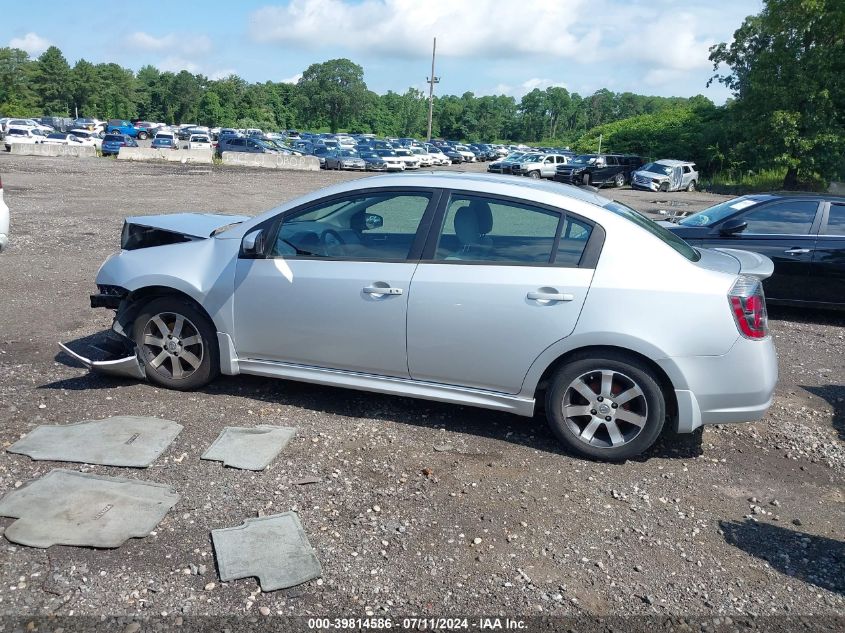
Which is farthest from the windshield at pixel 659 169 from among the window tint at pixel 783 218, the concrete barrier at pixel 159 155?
the window tint at pixel 783 218

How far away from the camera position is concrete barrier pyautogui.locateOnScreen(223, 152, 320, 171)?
39.4 m

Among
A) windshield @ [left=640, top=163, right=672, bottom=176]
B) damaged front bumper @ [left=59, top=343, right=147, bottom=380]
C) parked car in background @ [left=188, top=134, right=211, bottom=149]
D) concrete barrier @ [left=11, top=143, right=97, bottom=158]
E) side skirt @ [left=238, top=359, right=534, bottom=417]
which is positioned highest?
windshield @ [left=640, top=163, right=672, bottom=176]

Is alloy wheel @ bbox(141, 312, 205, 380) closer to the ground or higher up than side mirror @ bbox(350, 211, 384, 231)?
closer to the ground

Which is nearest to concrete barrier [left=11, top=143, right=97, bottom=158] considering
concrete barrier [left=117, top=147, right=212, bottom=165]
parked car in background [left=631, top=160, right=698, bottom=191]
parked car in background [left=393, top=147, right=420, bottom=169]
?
concrete barrier [left=117, top=147, right=212, bottom=165]

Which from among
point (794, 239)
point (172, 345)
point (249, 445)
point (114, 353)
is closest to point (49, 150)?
point (114, 353)

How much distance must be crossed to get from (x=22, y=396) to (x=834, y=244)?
833cm

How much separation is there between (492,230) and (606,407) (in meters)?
1.38

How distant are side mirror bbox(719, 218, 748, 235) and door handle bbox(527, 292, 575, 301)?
16.3 feet

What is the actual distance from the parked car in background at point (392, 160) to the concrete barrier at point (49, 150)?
54.2 ft

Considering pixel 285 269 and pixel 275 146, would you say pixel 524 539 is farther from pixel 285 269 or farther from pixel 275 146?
pixel 275 146

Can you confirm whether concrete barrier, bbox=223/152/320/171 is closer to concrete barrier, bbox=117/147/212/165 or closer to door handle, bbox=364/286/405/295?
concrete barrier, bbox=117/147/212/165

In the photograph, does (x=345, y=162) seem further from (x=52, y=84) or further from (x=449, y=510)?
(x=52, y=84)

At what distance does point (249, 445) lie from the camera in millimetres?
4566

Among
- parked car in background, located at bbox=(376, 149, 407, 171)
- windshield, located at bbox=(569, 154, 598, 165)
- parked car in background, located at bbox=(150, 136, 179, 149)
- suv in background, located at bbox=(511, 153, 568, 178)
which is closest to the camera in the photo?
windshield, located at bbox=(569, 154, 598, 165)
